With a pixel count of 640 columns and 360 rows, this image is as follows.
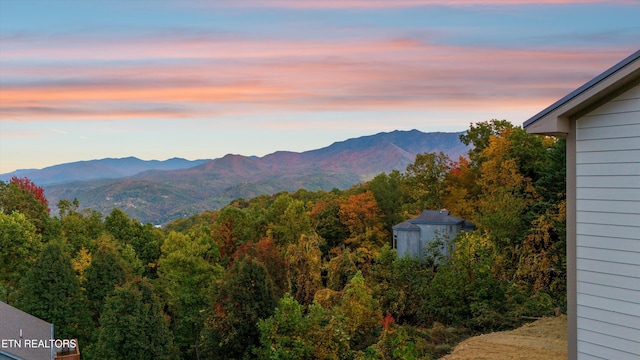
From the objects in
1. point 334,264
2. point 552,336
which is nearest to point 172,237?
point 334,264

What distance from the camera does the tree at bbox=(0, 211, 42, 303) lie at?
1233 inches

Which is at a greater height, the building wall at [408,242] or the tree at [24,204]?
the tree at [24,204]

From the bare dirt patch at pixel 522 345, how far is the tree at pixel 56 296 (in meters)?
19.3

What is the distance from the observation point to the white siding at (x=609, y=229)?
7727mm

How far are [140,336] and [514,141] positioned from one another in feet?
68.5

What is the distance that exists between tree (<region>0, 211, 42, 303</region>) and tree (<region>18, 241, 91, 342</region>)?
13.6 feet

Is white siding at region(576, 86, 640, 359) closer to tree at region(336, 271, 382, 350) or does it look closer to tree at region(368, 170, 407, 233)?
tree at region(336, 271, 382, 350)

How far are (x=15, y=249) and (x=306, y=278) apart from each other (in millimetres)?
15556

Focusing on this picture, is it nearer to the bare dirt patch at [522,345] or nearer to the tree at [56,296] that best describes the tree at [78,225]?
the tree at [56,296]

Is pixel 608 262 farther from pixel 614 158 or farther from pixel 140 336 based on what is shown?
pixel 140 336

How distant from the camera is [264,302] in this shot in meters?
23.3

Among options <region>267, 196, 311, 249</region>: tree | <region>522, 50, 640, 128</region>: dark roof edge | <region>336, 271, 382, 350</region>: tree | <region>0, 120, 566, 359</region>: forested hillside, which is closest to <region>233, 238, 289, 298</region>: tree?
<region>0, 120, 566, 359</region>: forested hillside

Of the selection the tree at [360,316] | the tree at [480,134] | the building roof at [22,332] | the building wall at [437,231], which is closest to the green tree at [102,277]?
the building roof at [22,332]

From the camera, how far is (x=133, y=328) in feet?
73.7
